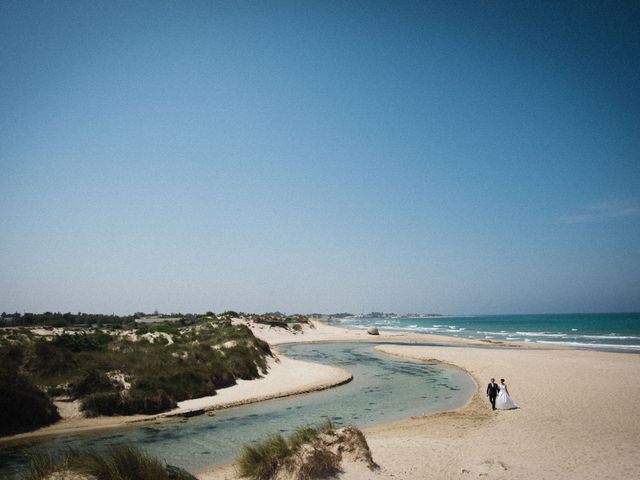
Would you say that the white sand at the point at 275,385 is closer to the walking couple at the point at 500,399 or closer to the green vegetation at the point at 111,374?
the green vegetation at the point at 111,374

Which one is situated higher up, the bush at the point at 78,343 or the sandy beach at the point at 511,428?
the bush at the point at 78,343

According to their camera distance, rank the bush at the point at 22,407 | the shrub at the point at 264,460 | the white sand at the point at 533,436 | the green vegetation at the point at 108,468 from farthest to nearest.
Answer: the bush at the point at 22,407
the white sand at the point at 533,436
the shrub at the point at 264,460
the green vegetation at the point at 108,468

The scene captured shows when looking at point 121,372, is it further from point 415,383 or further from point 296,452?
point 415,383

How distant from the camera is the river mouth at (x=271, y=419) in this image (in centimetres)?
1277

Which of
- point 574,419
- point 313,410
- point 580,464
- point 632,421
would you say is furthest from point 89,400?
point 632,421

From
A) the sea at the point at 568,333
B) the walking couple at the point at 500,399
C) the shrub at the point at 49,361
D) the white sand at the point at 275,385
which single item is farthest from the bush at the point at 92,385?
the sea at the point at 568,333

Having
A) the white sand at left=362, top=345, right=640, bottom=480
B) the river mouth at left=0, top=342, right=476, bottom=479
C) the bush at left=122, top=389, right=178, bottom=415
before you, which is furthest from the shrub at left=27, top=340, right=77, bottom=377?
the white sand at left=362, top=345, right=640, bottom=480

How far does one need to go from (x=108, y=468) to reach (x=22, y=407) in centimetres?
1234

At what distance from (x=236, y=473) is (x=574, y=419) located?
15.7 meters

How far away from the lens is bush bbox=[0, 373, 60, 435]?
14719 millimetres

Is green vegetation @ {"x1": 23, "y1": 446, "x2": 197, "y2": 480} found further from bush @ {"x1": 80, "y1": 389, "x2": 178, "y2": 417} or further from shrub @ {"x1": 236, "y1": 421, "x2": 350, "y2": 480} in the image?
bush @ {"x1": 80, "y1": 389, "x2": 178, "y2": 417}

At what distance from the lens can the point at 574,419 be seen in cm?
1627

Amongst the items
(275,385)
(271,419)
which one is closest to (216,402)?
(271,419)

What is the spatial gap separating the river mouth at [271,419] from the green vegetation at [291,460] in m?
3.41
